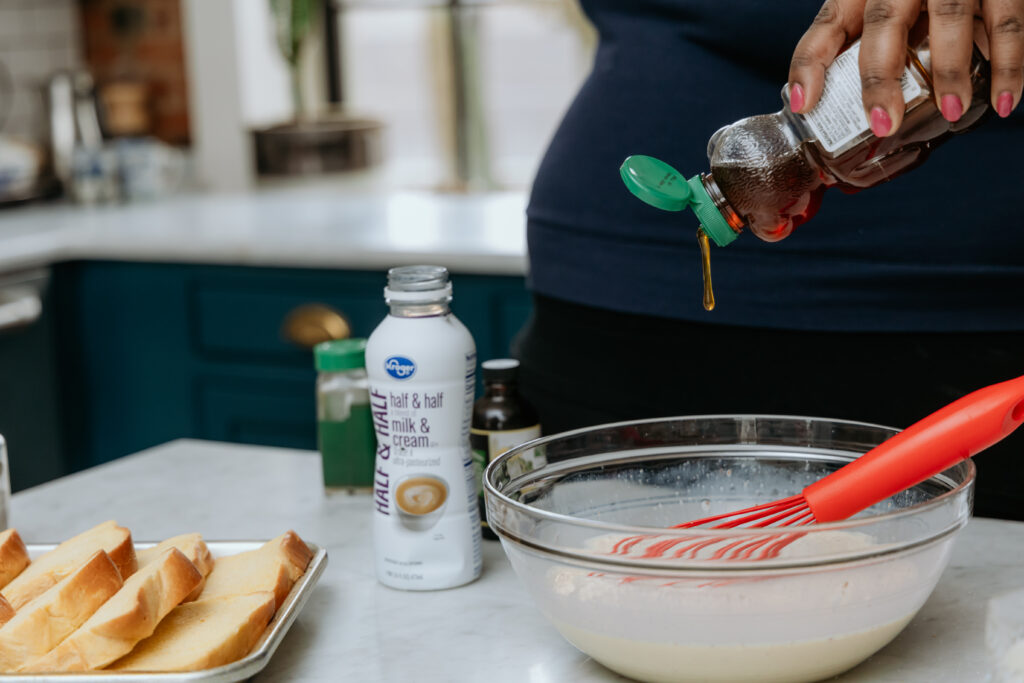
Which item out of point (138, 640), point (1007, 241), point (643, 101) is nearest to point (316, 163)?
point (643, 101)

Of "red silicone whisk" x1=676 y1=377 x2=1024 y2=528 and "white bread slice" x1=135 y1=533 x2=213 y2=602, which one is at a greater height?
"red silicone whisk" x1=676 y1=377 x2=1024 y2=528

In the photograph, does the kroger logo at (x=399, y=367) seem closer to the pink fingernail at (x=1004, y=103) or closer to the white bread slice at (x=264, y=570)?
the white bread slice at (x=264, y=570)

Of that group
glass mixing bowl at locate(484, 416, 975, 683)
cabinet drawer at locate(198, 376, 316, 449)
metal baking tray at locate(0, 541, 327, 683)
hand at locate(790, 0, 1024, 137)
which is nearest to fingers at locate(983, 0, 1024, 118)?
hand at locate(790, 0, 1024, 137)

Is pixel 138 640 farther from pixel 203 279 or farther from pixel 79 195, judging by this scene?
pixel 79 195

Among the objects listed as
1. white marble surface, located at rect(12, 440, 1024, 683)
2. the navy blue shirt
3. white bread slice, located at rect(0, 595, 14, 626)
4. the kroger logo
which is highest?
the navy blue shirt

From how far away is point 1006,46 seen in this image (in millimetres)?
660

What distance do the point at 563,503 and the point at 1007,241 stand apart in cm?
40

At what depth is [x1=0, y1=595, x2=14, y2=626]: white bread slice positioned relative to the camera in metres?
0.67

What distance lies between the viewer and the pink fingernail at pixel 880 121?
25.4 inches

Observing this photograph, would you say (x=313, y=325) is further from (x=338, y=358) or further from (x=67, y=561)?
(x=67, y=561)

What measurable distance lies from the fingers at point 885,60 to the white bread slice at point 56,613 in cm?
48

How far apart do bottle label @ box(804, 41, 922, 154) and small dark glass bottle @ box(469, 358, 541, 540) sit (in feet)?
0.82

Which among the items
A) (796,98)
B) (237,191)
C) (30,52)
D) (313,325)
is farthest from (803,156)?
(30,52)

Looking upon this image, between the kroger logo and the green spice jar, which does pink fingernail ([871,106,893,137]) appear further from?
the green spice jar
